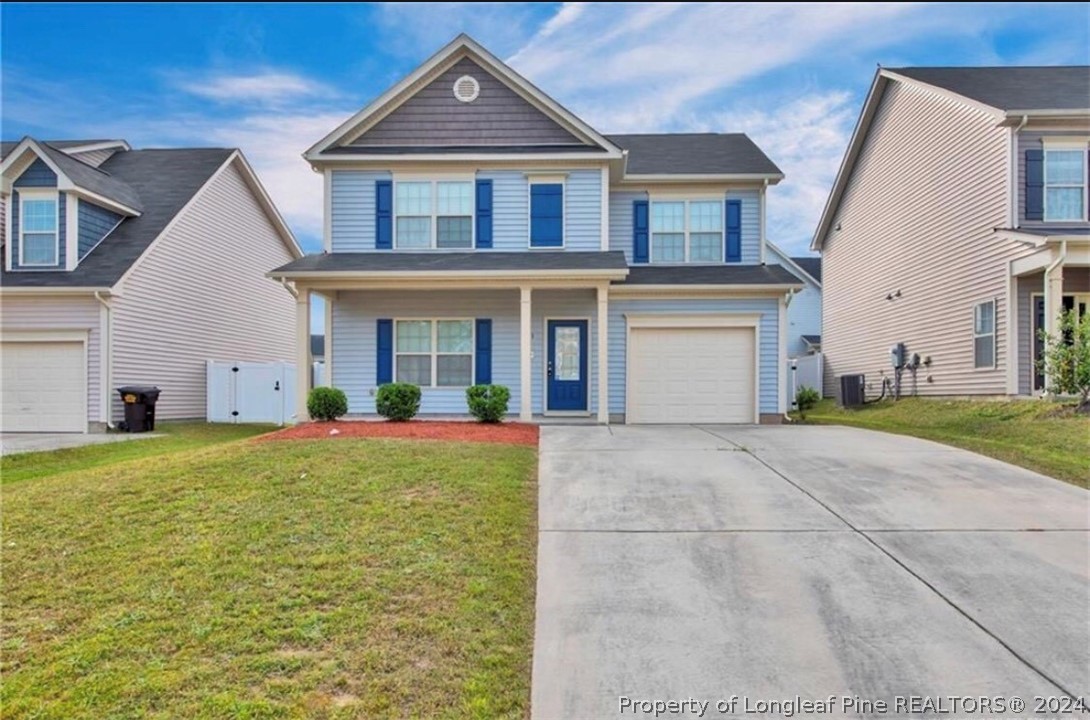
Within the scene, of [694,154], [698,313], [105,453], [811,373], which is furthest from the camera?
[811,373]

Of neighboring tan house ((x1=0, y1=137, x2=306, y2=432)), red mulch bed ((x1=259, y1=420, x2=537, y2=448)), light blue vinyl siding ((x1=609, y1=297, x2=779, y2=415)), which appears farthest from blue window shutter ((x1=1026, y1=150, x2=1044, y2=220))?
neighboring tan house ((x1=0, y1=137, x2=306, y2=432))

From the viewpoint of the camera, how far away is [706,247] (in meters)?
15.4

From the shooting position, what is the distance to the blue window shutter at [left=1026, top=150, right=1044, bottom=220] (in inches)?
557

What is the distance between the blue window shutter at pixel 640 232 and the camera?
15.5 m

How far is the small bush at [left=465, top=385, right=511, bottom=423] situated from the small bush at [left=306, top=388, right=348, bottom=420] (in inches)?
99.3

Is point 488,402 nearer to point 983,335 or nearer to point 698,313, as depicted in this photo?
point 698,313

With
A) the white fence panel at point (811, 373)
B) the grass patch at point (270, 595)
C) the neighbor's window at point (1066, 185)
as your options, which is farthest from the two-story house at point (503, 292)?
the white fence panel at point (811, 373)

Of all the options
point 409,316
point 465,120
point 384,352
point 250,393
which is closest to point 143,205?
point 250,393

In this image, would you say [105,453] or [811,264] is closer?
[105,453]

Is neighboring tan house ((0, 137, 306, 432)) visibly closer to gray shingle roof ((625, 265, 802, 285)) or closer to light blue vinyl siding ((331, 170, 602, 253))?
light blue vinyl siding ((331, 170, 602, 253))

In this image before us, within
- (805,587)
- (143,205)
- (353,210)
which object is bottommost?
(805,587)

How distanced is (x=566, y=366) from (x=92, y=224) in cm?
1169

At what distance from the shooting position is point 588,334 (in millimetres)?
14609

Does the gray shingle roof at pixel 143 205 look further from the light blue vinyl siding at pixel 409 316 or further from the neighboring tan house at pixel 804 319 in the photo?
the neighboring tan house at pixel 804 319
